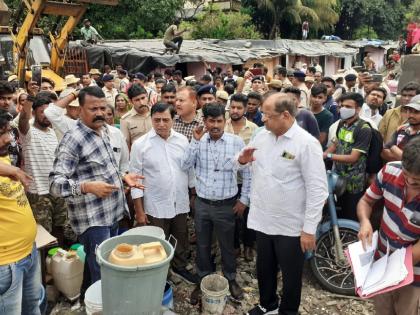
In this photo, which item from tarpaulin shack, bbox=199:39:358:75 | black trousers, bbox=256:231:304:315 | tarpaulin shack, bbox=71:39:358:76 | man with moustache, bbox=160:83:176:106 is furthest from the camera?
tarpaulin shack, bbox=199:39:358:75

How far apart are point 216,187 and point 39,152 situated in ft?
6.64

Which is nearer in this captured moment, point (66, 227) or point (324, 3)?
point (66, 227)

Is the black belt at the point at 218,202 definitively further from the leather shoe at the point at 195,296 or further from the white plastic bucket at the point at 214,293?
the leather shoe at the point at 195,296

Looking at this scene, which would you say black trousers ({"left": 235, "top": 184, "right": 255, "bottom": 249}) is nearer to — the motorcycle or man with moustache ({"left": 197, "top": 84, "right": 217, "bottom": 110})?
the motorcycle

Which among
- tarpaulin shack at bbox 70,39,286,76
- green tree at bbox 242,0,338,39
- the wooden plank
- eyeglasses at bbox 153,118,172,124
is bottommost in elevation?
eyeglasses at bbox 153,118,172,124

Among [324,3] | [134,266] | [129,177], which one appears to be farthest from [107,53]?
[324,3]

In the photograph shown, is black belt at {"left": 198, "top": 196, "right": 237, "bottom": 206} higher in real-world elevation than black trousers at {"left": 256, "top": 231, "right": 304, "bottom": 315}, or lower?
higher

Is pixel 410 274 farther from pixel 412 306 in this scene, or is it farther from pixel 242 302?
pixel 242 302

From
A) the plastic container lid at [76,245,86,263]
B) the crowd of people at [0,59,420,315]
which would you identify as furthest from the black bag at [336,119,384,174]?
the plastic container lid at [76,245,86,263]

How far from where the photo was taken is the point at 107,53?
15.0 meters

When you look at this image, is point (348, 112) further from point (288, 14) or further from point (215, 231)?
point (288, 14)

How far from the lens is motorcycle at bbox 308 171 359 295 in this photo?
155 inches

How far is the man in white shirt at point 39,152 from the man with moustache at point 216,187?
1.58m

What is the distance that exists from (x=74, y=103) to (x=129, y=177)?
2.19 m
